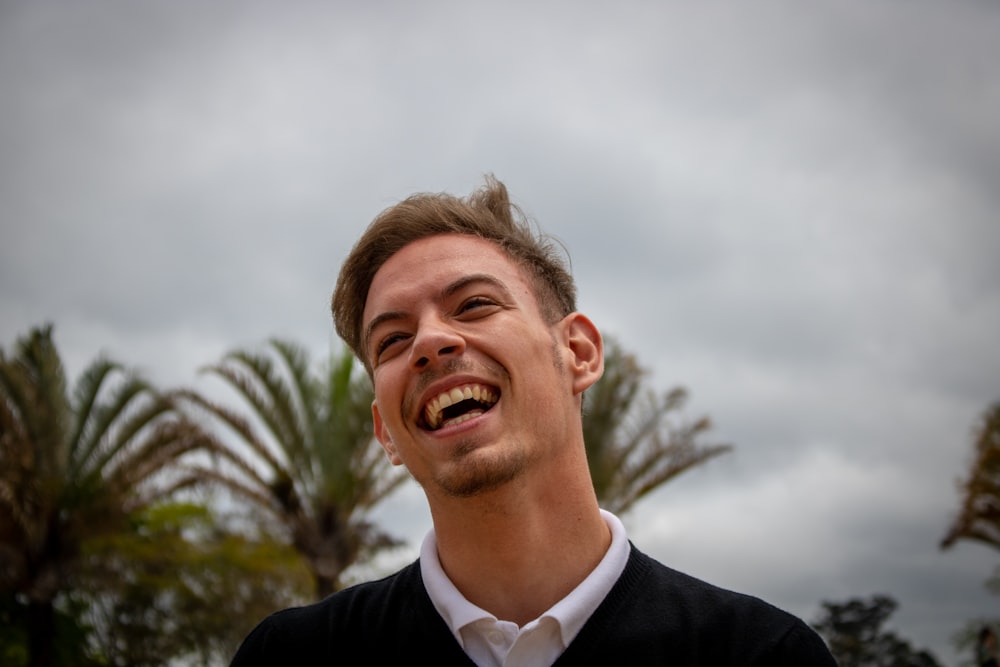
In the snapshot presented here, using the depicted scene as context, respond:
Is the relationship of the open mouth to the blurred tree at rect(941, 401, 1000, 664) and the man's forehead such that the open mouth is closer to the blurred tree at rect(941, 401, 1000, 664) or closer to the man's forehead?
the man's forehead

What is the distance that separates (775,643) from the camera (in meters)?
2.32

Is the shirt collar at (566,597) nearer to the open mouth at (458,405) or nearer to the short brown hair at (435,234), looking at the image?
the open mouth at (458,405)

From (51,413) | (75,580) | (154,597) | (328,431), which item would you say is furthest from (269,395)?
(154,597)

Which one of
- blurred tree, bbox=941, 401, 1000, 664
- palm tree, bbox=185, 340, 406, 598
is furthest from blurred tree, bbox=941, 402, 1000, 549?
palm tree, bbox=185, 340, 406, 598

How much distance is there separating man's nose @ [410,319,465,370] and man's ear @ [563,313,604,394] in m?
0.45

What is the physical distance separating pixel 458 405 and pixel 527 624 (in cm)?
59

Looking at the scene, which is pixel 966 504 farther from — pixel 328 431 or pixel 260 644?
pixel 260 644

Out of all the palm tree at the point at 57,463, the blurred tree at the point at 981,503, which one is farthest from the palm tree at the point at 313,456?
the blurred tree at the point at 981,503

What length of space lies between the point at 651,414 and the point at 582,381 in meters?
13.3

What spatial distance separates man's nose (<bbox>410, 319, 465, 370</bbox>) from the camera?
8.26 feet

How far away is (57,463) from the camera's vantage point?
49.0ft

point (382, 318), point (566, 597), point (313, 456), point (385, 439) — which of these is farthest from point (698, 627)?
point (313, 456)

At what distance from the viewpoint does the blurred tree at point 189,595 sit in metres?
18.7

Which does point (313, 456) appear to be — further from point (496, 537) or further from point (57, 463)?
point (496, 537)
